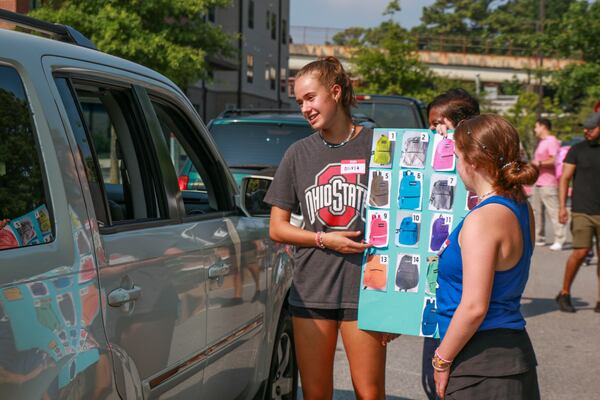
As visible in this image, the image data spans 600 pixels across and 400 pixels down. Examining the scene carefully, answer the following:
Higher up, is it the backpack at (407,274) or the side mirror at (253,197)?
the side mirror at (253,197)

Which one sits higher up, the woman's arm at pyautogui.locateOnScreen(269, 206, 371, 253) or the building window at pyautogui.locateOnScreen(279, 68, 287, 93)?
the building window at pyautogui.locateOnScreen(279, 68, 287, 93)

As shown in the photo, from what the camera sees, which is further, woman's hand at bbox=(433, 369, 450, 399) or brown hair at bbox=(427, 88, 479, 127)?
brown hair at bbox=(427, 88, 479, 127)

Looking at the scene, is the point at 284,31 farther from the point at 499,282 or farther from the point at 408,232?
the point at 499,282

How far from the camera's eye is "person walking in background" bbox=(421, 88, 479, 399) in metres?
3.80

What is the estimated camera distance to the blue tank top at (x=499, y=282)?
9.48 feet

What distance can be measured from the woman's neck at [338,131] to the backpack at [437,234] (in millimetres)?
539

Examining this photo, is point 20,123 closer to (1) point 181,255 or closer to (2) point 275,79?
(1) point 181,255

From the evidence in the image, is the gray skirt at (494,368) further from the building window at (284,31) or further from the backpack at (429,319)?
the building window at (284,31)

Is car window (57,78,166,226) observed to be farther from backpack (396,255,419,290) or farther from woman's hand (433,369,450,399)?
woman's hand (433,369,450,399)

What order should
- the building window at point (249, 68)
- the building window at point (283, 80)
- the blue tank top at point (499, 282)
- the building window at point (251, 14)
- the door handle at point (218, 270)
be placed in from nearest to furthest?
1. the blue tank top at point (499, 282)
2. the door handle at point (218, 270)
3. the building window at point (251, 14)
4. the building window at point (249, 68)
5. the building window at point (283, 80)

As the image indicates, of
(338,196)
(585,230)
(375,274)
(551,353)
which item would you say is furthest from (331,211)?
(585,230)

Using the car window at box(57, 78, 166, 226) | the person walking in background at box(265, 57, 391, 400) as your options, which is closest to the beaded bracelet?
the person walking in background at box(265, 57, 391, 400)

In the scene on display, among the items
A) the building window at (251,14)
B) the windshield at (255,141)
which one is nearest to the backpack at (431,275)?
the windshield at (255,141)

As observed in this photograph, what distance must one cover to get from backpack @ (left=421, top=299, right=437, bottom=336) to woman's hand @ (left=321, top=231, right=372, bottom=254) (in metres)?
0.33
